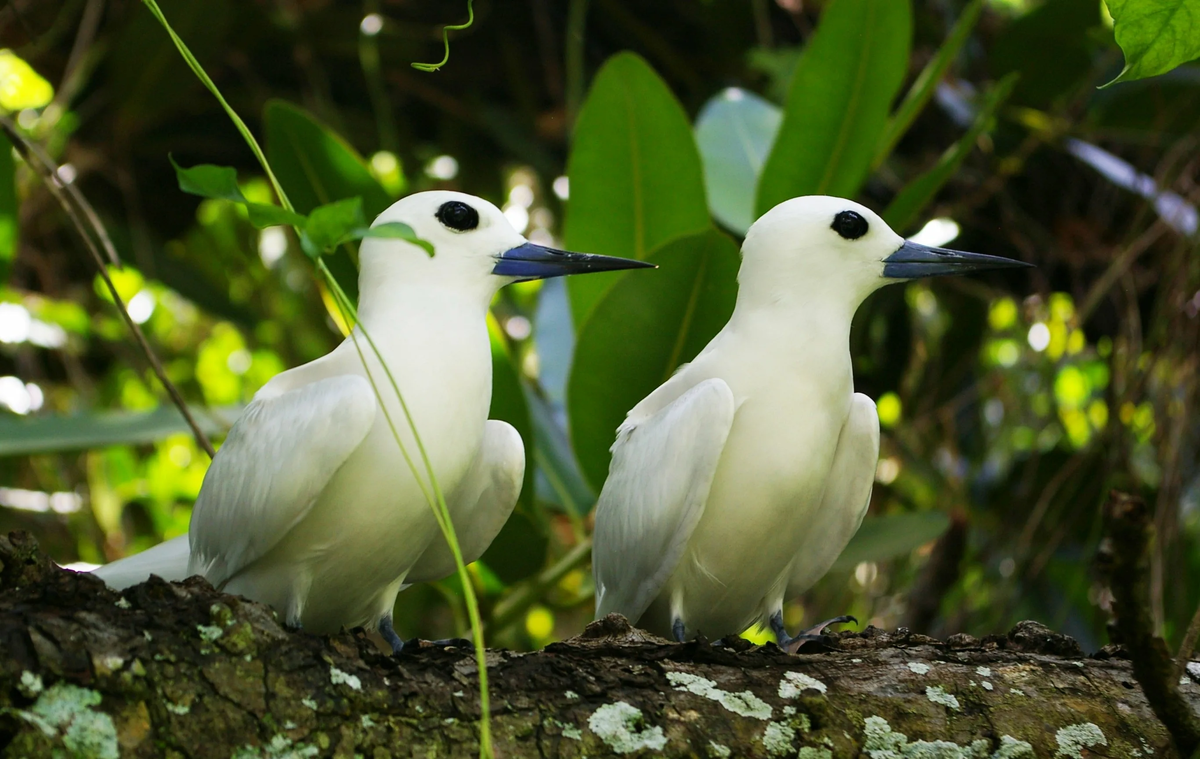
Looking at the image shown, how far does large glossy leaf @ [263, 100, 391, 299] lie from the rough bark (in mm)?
1345

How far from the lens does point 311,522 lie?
6.18 ft

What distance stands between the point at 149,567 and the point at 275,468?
0.50 metres

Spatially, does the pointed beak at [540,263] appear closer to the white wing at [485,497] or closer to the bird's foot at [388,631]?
the white wing at [485,497]

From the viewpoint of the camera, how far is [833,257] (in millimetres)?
2201

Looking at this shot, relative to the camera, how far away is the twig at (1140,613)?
3.93 ft

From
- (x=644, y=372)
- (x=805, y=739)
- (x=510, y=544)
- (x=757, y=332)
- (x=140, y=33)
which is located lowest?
(x=510, y=544)

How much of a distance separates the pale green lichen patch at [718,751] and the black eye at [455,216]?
0.96 m

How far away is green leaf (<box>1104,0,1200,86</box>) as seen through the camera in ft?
4.56

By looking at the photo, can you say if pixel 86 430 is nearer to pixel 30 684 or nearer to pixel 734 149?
pixel 30 684

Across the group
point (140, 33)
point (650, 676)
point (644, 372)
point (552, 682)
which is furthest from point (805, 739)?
point (140, 33)

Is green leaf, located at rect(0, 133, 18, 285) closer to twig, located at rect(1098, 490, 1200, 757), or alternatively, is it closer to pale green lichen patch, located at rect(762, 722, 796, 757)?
pale green lichen patch, located at rect(762, 722, 796, 757)

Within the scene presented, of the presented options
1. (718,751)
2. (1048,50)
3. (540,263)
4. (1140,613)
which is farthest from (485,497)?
(1048,50)

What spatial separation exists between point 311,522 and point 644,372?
105 cm

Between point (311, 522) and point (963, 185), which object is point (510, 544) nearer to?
point (311, 522)
